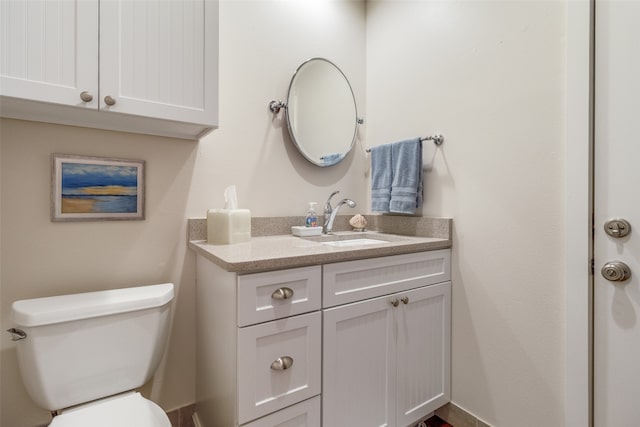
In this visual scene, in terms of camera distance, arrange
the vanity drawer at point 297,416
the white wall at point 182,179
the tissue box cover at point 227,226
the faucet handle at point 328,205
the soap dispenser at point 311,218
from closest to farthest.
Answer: the vanity drawer at point 297,416 → the white wall at point 182,179 → the tissue box cover at point 227,226 → the soap dispenser at point 311,218 → the faucet handle at point 328,205

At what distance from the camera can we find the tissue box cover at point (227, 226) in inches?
48.8

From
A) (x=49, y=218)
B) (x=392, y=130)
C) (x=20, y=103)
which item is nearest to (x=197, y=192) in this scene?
(x=49, y=218)

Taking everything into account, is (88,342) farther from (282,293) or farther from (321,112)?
(321,112)

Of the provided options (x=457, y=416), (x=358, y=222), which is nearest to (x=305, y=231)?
(x=358, y=222)

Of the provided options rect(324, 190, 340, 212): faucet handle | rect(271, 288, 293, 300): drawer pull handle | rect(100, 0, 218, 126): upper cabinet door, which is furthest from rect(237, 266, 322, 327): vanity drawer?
rect(324, 190, 340, 212): faucet handle

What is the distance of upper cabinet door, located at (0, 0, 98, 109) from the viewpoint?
32.9 inches

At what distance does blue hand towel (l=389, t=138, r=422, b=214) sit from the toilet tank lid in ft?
3.64

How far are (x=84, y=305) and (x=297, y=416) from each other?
0.77m

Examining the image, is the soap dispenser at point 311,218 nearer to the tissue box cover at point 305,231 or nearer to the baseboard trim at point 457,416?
the tissue box cover at point 305,231

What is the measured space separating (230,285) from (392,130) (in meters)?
1.29

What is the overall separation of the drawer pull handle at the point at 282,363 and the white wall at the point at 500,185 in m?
0.87

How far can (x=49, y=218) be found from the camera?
1.10 metres

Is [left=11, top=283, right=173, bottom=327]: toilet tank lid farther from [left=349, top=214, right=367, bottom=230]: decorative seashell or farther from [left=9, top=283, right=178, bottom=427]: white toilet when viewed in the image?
[left=349, top=214, right=367, bottom=230]: decorative seashell

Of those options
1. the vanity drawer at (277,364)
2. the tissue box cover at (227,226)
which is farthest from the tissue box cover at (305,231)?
the vanity drawer at (277,364)
